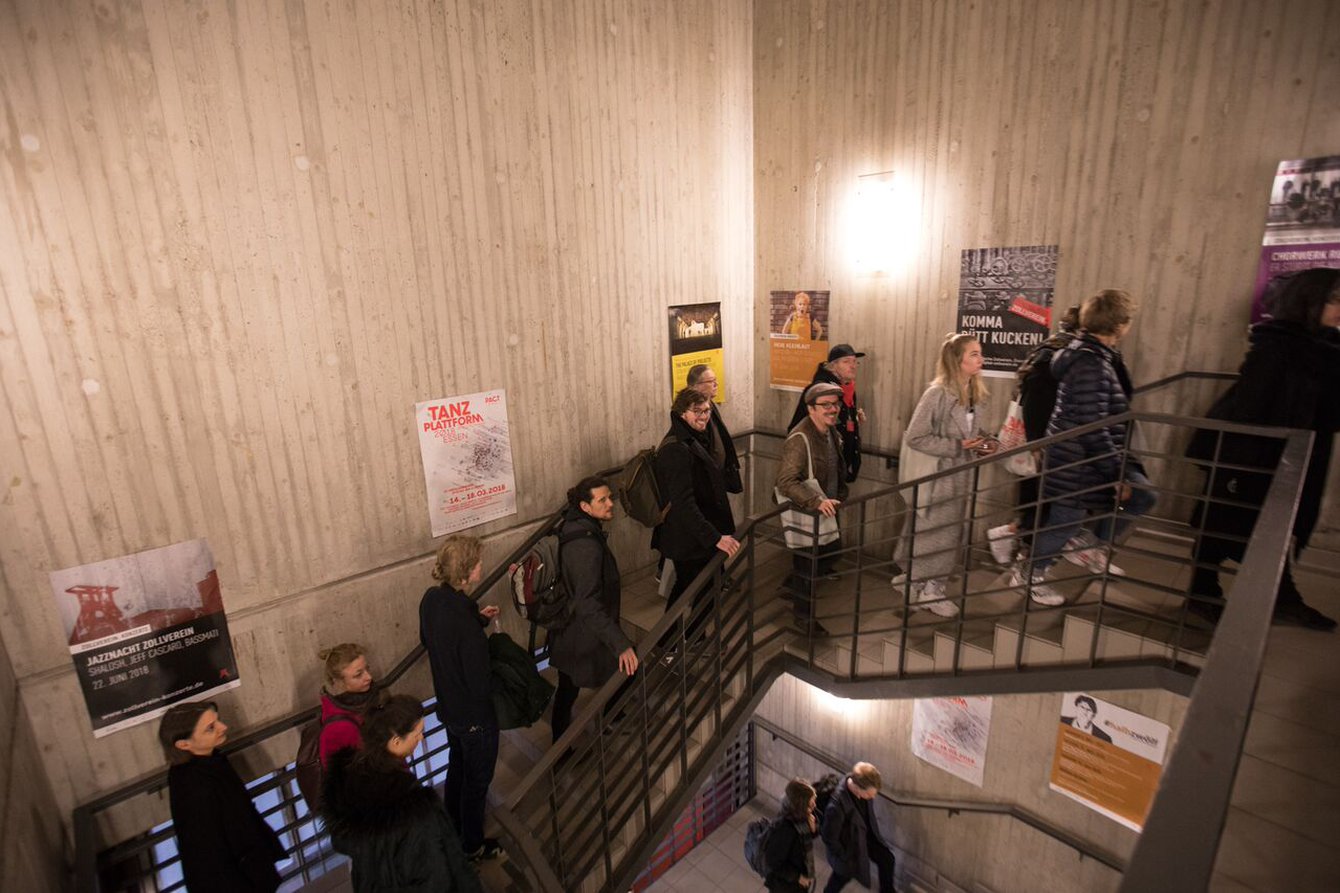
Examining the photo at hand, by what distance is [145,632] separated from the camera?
3334mm

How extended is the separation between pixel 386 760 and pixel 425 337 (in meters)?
2.53

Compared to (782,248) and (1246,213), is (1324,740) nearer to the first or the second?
(1246,213)

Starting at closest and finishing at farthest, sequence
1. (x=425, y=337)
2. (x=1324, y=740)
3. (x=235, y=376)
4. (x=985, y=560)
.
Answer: (x=1324, y=740), (x=235, y=376), (x=425, y=337), (x=985, y=560)

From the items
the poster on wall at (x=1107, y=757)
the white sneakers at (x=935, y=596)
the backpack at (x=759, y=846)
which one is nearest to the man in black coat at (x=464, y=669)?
the backpack at (x=759, y=846)

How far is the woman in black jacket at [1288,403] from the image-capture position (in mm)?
2891

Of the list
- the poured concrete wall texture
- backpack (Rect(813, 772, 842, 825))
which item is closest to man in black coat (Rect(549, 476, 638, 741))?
the poured concrete wall texture

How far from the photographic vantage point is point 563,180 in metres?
4.67

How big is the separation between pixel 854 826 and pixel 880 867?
0.54 meters

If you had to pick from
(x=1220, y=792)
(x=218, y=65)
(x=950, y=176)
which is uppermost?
(x=218, y=65)

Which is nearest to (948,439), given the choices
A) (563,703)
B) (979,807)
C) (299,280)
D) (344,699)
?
(563,703)

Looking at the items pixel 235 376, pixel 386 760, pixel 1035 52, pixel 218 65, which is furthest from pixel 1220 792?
pixel 1035 52

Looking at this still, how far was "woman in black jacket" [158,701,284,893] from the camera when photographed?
2809mm

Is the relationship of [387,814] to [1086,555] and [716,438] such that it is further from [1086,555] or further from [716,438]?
[1086,555]

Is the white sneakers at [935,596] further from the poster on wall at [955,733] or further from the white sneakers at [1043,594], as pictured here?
the poster on wall at [955,733]
